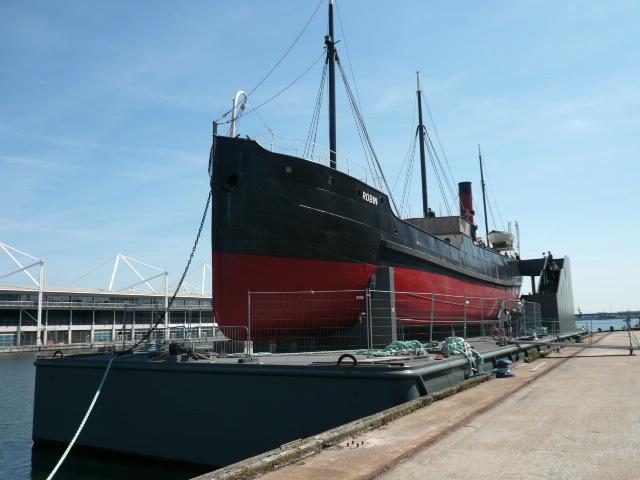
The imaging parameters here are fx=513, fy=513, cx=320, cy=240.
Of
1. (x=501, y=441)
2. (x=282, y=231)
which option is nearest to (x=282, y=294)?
(x=282, y=231)

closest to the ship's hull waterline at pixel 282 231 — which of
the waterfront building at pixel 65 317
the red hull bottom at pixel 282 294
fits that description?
the red hull bottom at pixel 282 294

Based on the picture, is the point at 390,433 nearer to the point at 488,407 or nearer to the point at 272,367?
the point at 488,407

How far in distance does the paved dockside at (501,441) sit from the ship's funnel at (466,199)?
18417 millimetres

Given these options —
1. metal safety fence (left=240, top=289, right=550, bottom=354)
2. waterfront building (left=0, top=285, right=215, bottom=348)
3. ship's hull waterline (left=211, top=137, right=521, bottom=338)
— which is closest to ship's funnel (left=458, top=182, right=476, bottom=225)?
ship's hull waterline (left=211, top=137, right=521, bottom=338)

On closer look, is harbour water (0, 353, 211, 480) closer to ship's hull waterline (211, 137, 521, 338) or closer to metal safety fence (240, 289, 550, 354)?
metal safety fence (240, 289, 550, 354)

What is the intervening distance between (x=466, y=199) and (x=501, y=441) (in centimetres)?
2218

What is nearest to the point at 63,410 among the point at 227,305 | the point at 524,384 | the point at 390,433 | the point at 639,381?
the point at 227,305

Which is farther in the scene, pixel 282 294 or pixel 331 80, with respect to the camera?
pixel 331 80

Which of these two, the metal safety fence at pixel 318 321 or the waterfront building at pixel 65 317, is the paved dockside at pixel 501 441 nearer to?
the metal safety fence at pixel 318 321

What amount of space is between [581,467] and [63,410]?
8.22 m

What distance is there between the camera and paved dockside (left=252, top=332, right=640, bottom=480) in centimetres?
334

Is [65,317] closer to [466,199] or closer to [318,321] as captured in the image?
[466,199]

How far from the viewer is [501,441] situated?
13.5 feet

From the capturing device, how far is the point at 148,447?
7.55m
